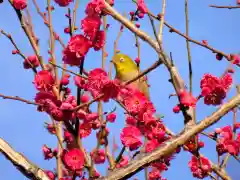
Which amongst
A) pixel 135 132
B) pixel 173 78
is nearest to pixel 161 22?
pixel 173 78

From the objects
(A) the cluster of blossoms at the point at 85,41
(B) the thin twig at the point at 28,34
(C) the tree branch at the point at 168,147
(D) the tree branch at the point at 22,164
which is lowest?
(C) the tree branch at the point at 168,147

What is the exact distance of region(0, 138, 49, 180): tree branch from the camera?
271 cm

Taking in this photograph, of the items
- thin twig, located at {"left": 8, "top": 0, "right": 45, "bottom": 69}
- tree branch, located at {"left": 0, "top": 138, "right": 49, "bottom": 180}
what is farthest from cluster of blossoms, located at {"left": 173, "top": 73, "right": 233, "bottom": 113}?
thin twig, located at {"left": 8, "top": 0, "right": 45, "bottom": 69}

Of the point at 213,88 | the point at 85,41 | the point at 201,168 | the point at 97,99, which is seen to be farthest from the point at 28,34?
the point at 201,168

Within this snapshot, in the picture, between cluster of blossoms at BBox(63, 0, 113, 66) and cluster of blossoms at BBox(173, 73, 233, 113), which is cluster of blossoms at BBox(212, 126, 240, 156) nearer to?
cluster of blossoms at BBox(173, 73, 233, 113)

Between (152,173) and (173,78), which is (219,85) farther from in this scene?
(152,173)

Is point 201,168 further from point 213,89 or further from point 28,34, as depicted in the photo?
point 28,34

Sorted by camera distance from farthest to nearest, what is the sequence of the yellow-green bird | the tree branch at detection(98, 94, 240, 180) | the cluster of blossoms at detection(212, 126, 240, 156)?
the yellow-green bird < the cluster of blossoms at detection(212, 126, 240, 156) < the tree branch at detection(98, 94, 240, 180)

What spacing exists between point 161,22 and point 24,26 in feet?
3.72

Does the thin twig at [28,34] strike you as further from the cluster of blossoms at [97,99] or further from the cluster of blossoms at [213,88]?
the cluster of blossoms at [213,88]

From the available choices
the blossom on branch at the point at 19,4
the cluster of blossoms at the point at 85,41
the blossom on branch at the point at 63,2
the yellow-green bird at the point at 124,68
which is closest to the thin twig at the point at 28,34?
the blossom on branch at the point at 19,4

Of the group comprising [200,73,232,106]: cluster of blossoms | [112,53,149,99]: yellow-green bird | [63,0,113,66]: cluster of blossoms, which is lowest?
[200,73,232,106]: cluster of blossoms

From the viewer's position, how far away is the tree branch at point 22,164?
8.89 feet

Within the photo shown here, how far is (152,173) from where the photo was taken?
14.8 feet
